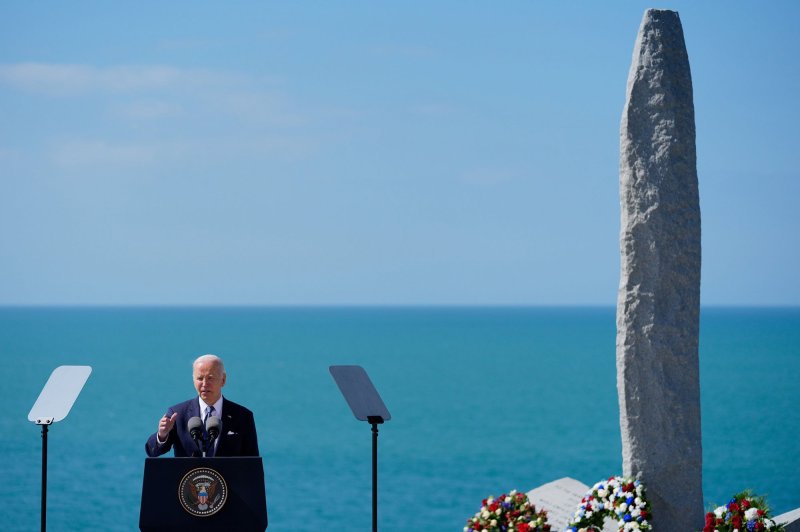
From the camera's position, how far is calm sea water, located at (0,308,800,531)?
24.7m

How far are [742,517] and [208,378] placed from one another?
391 centimetres

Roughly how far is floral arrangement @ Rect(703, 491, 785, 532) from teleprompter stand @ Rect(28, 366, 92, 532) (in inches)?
169

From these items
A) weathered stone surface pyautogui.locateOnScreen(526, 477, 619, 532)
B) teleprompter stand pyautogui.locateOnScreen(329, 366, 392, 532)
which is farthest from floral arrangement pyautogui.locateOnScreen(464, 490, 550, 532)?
teleprompter stand pyautogui.locateOnScreen(329, 366, 392, 532)

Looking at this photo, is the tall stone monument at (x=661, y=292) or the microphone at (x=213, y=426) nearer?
the microphone at (x=213, y=426)

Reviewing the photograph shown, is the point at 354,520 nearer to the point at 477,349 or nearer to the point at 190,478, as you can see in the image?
the point at 190,478

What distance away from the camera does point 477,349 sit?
7212cm

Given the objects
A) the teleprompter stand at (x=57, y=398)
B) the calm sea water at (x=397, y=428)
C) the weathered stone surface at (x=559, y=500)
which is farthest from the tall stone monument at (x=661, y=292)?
the calm sea water at (x=397, y=428)

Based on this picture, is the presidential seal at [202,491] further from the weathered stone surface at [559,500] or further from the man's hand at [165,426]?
the weathered stone surface at [559,500]

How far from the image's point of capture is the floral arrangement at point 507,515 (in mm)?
8586

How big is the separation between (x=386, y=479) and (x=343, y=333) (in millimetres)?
68157

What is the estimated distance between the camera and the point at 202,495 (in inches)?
231

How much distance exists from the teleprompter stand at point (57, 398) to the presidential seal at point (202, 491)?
1.71 m

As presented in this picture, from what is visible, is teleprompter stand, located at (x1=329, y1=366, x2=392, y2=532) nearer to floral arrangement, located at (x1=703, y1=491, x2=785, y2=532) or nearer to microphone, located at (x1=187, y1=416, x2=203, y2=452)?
microphone, located at (x1=187, y1=416, x2=203, y2=452)

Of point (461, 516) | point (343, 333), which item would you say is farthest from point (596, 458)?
point (343, 333)
